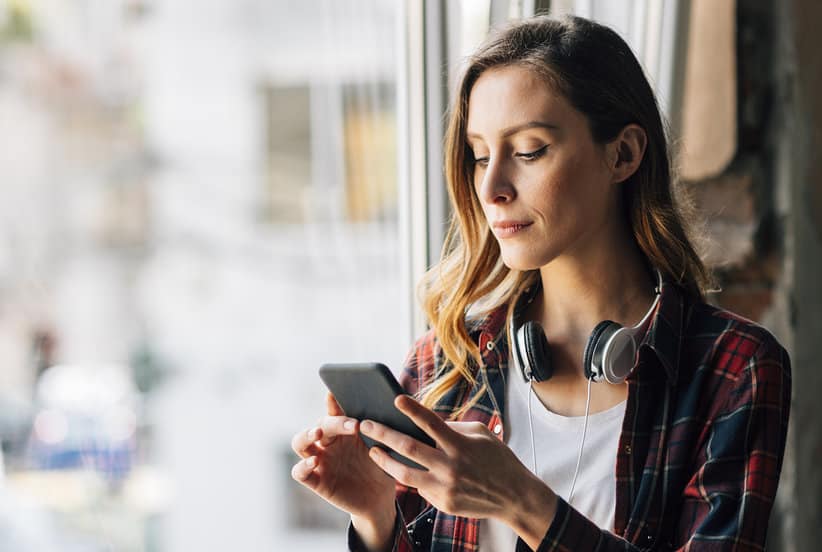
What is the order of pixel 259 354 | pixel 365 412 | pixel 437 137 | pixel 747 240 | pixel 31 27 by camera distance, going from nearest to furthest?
pixel 365 412, pixel 437 137, pixel 747 240, pixel 259 354, pixel 31 27

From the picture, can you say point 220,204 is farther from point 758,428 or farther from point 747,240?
point 758,428

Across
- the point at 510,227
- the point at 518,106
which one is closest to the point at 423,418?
the point at 510,227

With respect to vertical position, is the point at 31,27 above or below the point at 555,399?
above

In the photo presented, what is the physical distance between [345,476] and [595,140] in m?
0.50

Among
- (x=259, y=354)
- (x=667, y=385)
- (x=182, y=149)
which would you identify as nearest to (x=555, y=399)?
(x=667, y=385)

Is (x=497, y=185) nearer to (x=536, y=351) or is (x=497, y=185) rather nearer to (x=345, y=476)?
(x=536, y=351)

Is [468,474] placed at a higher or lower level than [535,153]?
lower

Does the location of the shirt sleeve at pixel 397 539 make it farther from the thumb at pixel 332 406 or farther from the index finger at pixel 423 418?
the index finger at pixel 423 418

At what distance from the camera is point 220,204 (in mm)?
4719

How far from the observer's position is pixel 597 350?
3.73ft

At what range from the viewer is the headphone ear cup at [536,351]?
3.90 feet

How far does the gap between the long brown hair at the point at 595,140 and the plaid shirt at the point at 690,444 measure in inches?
2.8

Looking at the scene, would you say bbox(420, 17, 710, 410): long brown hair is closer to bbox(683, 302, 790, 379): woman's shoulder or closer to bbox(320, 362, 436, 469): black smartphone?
bbox(683, 302, 790, 379): woman's shoulder

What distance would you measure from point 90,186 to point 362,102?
121 inches
